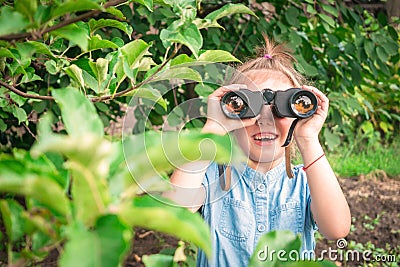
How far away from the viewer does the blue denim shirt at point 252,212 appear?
158cm

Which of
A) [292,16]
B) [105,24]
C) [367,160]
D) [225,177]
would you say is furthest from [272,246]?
[367,160]

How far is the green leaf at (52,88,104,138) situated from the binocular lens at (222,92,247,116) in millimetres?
776

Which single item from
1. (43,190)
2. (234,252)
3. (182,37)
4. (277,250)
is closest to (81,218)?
(43,190)

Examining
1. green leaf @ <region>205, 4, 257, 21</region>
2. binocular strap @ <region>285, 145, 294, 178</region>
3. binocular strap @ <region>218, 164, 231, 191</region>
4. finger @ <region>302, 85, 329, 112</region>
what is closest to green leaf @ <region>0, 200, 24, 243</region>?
green leaf @ <region>205, 4, 257, 21</region>

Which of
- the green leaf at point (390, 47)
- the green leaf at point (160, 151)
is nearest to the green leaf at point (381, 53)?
the green leaf at point (390, 47)

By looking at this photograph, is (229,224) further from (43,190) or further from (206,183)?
(43,190)

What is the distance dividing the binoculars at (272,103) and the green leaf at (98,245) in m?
0.86

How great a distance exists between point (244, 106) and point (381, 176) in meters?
3.61

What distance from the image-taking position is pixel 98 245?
391mm

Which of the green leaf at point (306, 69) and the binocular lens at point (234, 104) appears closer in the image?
the binocular lens at point (234, 104)

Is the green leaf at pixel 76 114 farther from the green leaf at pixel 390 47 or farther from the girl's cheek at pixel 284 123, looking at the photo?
the green leaf at pixel 390 47

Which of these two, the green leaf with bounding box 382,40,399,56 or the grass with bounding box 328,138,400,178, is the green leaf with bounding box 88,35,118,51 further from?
the grass with bounding box 328,138,400,178

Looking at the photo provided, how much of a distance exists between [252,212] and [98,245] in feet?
4.08

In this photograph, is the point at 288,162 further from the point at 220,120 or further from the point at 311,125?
the point at 220,120
